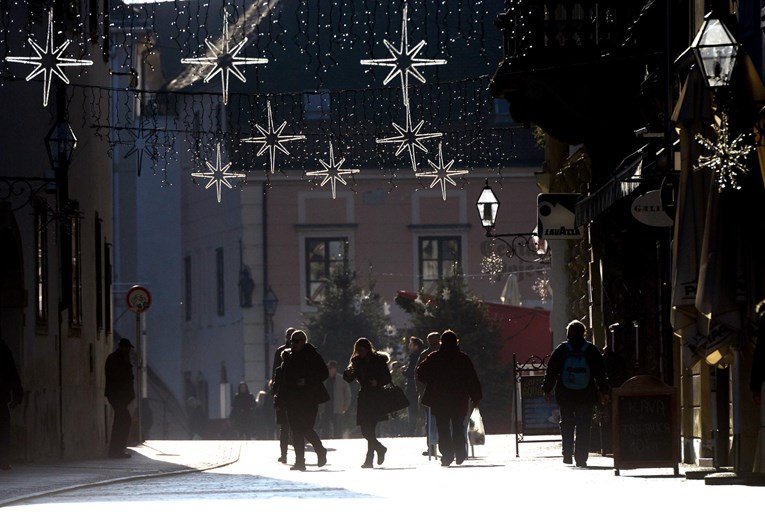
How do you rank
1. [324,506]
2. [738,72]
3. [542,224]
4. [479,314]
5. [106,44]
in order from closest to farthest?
[324,506], [738,72], [542,224], [106,44], [479,314]

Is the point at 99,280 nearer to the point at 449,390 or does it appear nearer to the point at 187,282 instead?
the point at 449,390

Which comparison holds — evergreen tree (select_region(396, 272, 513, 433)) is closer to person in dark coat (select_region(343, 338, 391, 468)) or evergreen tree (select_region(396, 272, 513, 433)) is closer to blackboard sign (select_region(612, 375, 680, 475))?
person in dark coat (select_region(343, 338, 391, 468))

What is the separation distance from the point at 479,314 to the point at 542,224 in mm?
20780

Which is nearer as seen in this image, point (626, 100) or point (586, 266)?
point (626, 100)

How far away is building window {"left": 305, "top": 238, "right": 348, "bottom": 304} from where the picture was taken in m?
64.7

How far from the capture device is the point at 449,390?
25609 millimetres

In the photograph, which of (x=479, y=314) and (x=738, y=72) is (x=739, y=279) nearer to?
(x=738, y=72)

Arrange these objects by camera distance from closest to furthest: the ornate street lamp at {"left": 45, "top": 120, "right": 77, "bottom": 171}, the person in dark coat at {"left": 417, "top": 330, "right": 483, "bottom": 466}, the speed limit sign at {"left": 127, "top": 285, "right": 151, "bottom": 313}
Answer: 1. the person in dark coat at {"left": 417, "top": 330, "right": 483, "bottom": 466}
2. the ornate street lamp at {"left": 45, "top": 120, "right": 77, "bottom": 171}
3. the speed limit sign at {"left": 127, "top": 285, "right": 151, "bottom": 313}

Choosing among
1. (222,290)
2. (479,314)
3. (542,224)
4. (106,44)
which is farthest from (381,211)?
(542,224)

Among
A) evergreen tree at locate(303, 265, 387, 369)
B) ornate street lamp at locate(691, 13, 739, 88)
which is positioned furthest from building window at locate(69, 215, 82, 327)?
evergreen tree at locate(303, 265, 387, 369)

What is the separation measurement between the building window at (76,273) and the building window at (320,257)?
32.0 meters

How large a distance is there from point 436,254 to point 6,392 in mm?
41054

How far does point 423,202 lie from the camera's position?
2576 inches

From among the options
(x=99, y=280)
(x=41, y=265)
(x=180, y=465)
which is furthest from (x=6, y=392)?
(x=99, y=280)
